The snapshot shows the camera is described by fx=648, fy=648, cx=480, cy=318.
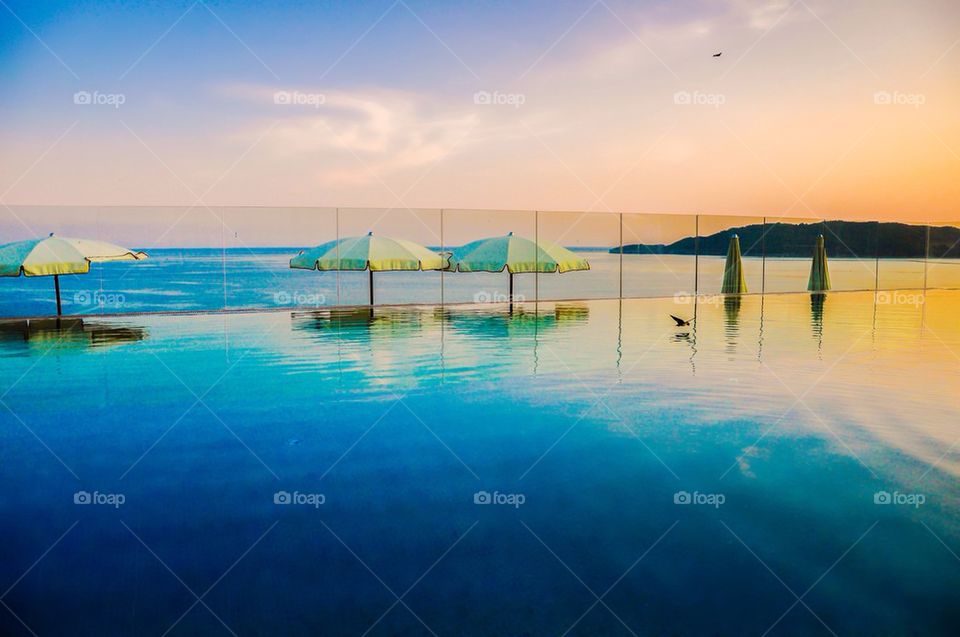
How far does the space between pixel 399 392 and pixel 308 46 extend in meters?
9.94

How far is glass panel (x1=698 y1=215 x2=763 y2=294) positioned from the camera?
24.3 m

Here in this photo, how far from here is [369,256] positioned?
16312 millimetres

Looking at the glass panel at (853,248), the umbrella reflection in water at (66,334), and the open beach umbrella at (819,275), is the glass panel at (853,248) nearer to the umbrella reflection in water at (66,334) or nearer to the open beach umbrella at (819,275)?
the open beach umbrella at (819,275)

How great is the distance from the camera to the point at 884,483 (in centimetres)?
483

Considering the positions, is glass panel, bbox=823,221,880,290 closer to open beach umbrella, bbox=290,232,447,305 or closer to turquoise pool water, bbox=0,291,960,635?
open beach umbrella, bbox=290,232,447,305

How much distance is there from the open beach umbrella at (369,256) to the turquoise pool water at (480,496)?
655 centimetres

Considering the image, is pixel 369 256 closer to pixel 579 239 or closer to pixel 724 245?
pixel 579 239

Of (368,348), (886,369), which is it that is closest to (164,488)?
(368,348)

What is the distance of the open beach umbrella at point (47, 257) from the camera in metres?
Result: 14.0

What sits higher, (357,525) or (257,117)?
(257,117)

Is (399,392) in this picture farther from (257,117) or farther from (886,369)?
(257,117)

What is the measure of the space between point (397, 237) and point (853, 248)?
28.0 meters

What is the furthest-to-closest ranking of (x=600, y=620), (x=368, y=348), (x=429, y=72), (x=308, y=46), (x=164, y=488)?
(x=429, y=72), (x=308, y=46), (x=368, y=348), (x=164, y=488), (x=600, y=620)

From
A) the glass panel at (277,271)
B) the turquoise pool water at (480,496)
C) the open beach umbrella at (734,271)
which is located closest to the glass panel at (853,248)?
the open beach umbrella at (734,271)
